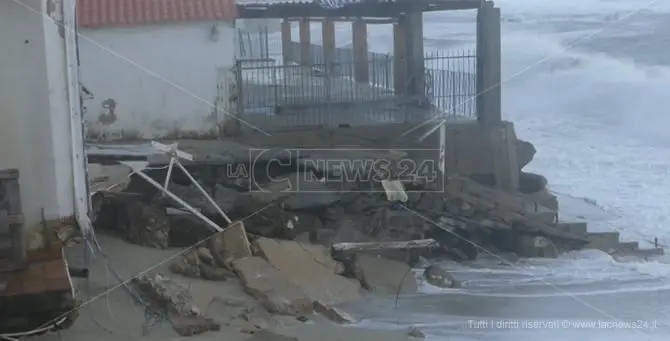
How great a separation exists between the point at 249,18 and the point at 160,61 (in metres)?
0.63

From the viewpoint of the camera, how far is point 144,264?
9.85ft

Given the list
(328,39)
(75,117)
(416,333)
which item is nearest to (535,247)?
(416,333)

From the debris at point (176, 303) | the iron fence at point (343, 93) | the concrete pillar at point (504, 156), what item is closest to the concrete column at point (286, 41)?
the iron fence at point (343, 93)

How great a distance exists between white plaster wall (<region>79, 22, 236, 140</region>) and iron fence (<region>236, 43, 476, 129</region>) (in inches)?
7.6

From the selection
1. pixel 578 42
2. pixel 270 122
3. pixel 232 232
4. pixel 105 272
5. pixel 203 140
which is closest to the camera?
pixel 105 272

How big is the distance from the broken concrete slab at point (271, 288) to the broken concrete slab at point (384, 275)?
31 cm

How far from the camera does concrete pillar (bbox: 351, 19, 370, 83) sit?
15.8 ft

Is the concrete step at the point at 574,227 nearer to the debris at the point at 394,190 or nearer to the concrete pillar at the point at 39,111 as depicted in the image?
the debris at the point at 394,190

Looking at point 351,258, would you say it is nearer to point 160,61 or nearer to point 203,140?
point 203,140

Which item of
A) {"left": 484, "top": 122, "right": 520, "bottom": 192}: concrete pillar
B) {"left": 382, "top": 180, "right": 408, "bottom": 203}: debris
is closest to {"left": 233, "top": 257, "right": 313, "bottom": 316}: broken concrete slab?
{"left": 382, "top": 180, "right": 408, "bottom": 203}: debris

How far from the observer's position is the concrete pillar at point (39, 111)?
2355mm

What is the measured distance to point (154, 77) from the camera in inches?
161

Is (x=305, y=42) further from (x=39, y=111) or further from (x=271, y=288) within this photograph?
(x=39, y=111)

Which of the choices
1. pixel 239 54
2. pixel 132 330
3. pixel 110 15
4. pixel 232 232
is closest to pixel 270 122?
pixel 239 54
